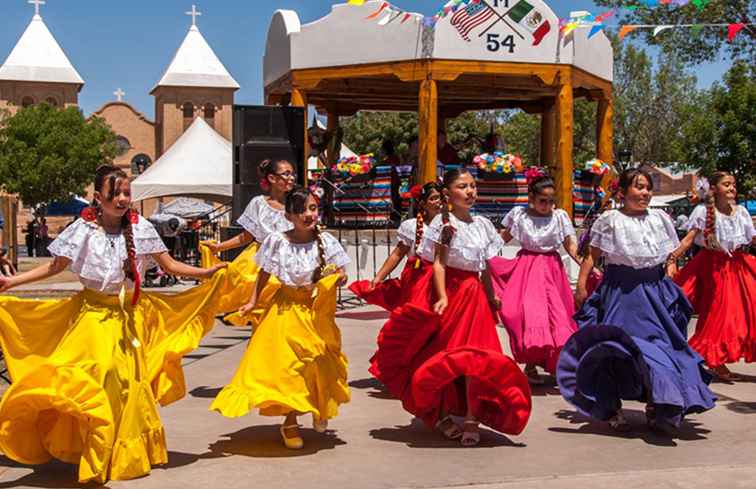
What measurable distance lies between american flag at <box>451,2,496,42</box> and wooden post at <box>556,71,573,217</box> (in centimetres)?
174

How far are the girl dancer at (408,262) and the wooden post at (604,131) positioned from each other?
38.1 ft

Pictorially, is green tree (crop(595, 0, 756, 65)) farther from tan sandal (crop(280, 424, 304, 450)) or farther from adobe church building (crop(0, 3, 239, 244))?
adobe church building (crop(0, 3, 239, 244))

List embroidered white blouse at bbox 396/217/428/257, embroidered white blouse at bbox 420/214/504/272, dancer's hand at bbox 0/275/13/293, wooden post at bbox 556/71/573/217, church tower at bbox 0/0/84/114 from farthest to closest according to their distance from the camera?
church tower at bbox 0/0/84/114
wooden post at bbox 556/71/573/217
embroidered white blouse at bbox 396/217/428/257
embroidered white blouse at bbox 420/214/504/272
dancer's hand at bbox 0/275/13/293

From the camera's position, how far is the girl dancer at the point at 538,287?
814 cm

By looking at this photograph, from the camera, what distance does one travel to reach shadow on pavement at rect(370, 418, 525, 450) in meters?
6.38

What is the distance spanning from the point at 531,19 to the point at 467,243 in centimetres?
1148

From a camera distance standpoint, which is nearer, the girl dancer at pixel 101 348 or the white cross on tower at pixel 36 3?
the girl dancer at pixel 101 348

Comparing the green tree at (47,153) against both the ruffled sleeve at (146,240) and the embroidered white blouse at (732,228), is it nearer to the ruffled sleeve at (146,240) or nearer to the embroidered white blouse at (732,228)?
the embroidered white blouse at (732,228)

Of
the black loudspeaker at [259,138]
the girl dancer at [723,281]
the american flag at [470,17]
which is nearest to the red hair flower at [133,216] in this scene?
the girl dancer at [723,281]

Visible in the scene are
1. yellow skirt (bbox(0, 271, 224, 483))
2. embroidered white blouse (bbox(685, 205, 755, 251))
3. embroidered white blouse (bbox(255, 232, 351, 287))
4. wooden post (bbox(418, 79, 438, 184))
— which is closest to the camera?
yellow skirt (bbox(0, 271, 224, 483))

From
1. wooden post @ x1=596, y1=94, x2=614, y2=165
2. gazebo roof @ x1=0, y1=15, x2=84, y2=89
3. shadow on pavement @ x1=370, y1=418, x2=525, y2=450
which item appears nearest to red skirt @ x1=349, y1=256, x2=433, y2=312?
shadow on pavement @ x1=370, y1=418, x2=525, y2=450

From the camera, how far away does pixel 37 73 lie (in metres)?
74.1

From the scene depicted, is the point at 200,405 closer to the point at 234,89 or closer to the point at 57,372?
the point at 57,372

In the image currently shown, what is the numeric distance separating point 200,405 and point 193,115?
231 ft
